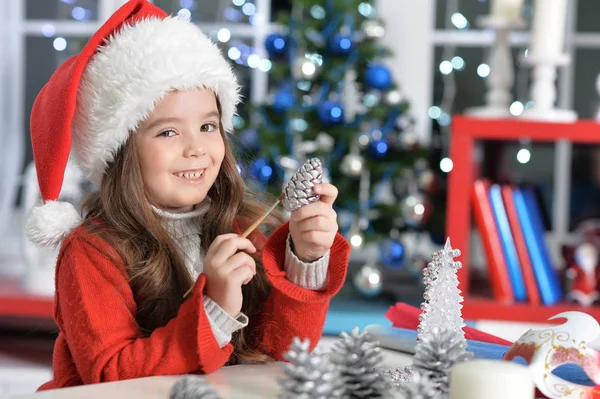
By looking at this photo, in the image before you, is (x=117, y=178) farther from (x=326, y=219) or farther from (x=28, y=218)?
(x=326, y=219)

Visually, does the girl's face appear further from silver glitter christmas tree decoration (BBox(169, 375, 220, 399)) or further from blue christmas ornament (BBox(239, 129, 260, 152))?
blue christmas ornament (BBox(239, 129, 260, 152))

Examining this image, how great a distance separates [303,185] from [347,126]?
1.59m

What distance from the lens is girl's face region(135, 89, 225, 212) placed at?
1.23 metres

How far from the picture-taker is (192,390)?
0.69m

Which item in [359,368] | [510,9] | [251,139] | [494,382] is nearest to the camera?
[494,382]

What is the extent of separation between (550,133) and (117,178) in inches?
56.2

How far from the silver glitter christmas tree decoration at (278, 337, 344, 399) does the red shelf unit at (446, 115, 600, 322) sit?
1.66 m

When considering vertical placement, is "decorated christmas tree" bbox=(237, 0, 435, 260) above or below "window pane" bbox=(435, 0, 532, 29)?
below

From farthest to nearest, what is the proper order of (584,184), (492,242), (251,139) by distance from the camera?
(584,184) < (251,139) < (492,242)

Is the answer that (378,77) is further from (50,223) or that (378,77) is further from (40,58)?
(50,223)

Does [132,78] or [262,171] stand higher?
[132,78]

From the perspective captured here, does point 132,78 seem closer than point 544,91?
Yes

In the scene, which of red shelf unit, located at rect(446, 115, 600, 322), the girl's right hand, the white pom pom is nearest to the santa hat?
the white pom pom

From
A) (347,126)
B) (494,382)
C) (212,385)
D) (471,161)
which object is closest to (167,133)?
(212,385)
